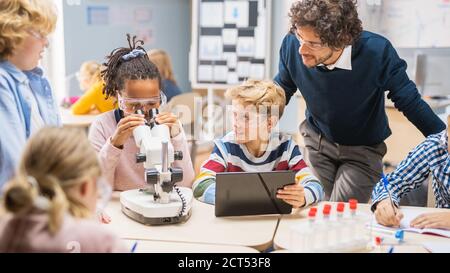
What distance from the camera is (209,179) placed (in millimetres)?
1867

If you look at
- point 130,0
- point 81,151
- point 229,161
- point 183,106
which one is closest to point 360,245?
point 229,161

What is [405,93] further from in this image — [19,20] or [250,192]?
[19,20]

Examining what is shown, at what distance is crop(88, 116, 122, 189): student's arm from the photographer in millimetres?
1778

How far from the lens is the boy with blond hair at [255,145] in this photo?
1855mm

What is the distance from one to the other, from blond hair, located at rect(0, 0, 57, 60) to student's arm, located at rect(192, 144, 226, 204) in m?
0.76

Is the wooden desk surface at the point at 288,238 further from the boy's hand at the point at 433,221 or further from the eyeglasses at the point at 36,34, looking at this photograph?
the eyeglasses at the point at 36,34

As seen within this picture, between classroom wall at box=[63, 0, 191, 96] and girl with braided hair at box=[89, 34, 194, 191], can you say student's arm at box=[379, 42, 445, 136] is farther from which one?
classroom wall at box=[63, 0, 191, 96]

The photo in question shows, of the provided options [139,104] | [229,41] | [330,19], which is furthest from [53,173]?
[229,41]

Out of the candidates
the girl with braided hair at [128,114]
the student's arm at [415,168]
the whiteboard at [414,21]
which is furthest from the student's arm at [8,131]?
the whiteboard at [414,21]

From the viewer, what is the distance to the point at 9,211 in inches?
37.8

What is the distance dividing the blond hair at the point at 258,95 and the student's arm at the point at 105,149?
0.45 m

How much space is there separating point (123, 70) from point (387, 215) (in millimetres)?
1027

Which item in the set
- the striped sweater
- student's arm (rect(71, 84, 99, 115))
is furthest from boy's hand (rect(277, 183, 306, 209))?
student's arm (rect(71, 84, 99, 115))
